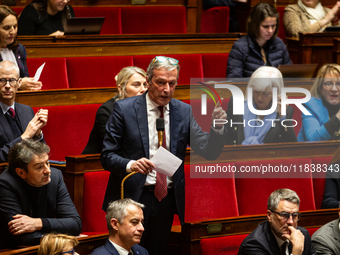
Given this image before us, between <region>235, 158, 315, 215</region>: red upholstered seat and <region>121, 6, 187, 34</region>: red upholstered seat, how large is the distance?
1051mm

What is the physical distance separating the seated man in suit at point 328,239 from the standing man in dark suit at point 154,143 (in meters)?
0.31

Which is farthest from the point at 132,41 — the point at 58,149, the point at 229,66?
the point at 58,149

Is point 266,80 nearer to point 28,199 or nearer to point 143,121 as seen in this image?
point 143,121

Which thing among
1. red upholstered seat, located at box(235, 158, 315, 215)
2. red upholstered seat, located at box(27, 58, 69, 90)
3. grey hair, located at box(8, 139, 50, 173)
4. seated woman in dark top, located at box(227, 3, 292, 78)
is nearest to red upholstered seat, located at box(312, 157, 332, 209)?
red upholstered seat, located at box(235, 158, 315, 215)

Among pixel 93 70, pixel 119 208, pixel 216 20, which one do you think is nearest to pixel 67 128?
pixel 93 70

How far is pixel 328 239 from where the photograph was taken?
1006 millimetres

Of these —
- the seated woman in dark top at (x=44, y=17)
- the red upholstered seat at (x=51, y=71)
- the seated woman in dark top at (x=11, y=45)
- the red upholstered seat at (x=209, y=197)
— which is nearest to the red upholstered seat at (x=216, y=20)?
the seated woman in dark top at (x=44, y=17)

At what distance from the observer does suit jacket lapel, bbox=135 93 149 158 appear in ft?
2.81

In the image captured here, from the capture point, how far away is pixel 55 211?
0.95 meters

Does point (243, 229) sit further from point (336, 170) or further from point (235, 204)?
point (336, 170)

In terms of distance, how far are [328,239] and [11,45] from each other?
0.89 m

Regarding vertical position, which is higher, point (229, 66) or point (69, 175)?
point (229, 66)

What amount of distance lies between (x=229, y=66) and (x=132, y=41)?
1.12ft

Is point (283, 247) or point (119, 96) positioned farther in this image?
point (119, 96)
